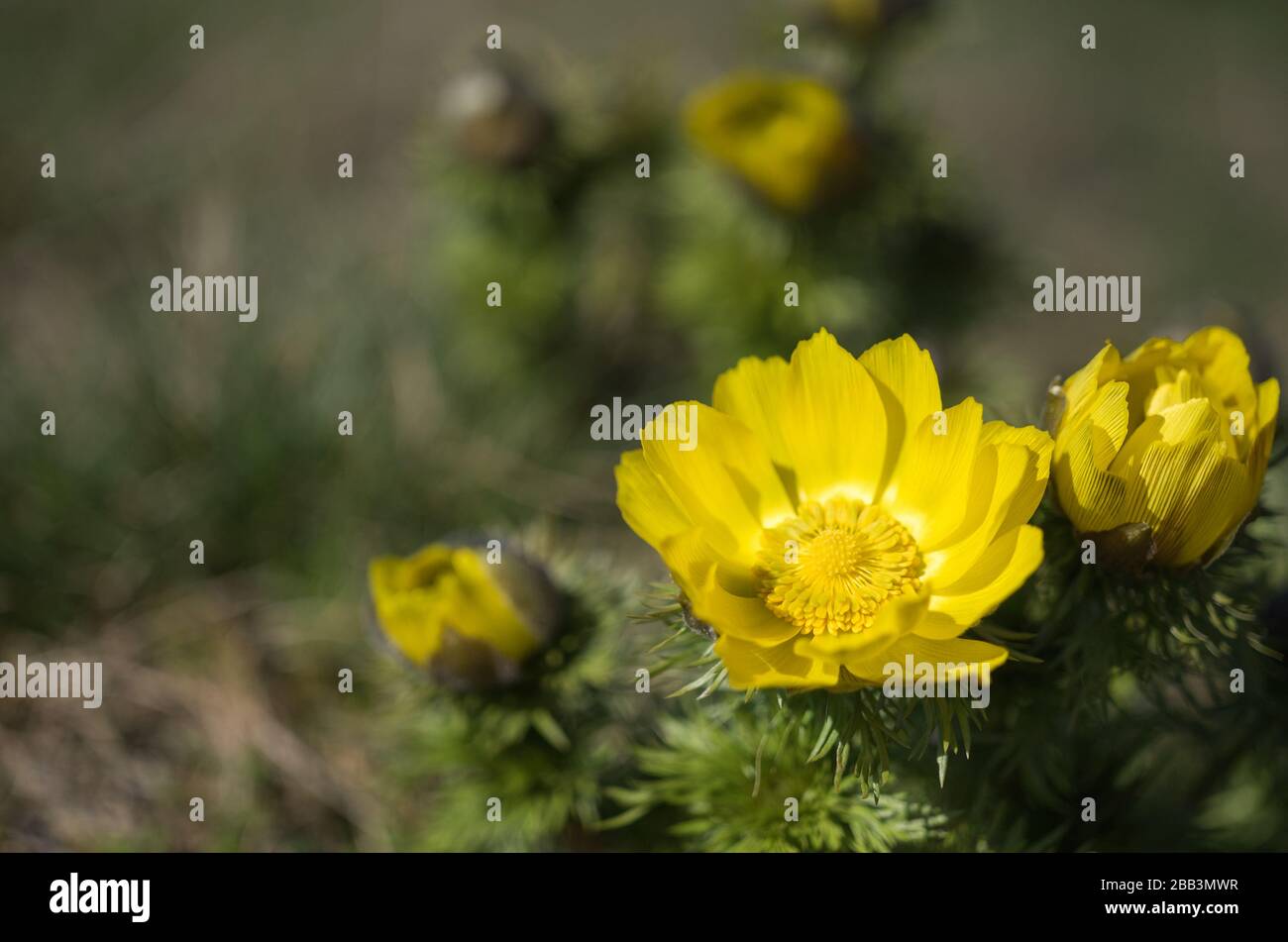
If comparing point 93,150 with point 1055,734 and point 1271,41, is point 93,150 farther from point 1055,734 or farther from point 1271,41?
point 1271,41

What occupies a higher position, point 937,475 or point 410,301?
point 410,301

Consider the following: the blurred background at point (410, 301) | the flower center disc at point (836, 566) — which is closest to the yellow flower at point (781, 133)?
the blurred background at point (410, 301)

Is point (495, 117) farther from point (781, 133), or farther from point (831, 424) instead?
point (831, 424)

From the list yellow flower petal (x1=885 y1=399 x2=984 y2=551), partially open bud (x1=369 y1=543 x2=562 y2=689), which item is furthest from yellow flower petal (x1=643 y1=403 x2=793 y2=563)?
partially open bud (x1=369 y1=543 x2=562 y2=689)

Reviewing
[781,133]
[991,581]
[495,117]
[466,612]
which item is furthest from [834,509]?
[495,117]
